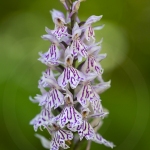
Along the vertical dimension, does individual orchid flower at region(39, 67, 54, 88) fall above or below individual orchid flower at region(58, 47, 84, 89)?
above

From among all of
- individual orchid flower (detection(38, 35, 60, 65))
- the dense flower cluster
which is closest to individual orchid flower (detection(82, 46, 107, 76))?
the dense flower cluster

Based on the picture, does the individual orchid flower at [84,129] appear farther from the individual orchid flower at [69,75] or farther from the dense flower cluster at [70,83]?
the individual orchid flower at [69,75]

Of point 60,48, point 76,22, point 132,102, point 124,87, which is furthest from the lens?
point 124,87

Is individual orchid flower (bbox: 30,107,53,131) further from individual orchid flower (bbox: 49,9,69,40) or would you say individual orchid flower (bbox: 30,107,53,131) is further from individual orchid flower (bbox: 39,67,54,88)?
individual orchid flower (bbox: 49,9,69,40)

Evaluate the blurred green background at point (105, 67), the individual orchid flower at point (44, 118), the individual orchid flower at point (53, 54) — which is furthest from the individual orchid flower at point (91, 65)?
the blurred green background at point (105, 67)

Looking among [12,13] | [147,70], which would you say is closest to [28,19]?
[12,13]

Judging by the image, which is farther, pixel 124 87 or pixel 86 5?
pixel 86 5

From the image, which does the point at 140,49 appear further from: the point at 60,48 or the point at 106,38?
the point at 60,48
